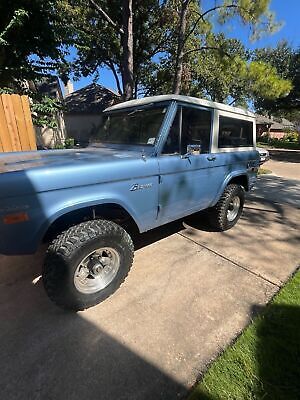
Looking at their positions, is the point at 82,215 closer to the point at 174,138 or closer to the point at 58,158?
the point at 58,158

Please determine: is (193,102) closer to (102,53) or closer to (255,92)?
(255,92)

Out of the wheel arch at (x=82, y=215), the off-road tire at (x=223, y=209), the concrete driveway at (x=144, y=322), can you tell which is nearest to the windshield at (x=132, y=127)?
the wheel arch at (x=82, y=215)

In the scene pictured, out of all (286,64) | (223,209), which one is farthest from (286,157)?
(223,209)

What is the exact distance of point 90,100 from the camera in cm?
2516

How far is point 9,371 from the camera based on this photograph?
1.92m

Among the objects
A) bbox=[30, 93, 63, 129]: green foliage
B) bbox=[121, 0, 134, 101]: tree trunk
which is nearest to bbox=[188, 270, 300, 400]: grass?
bbox=[30, 93, 63, 129]: green foliage

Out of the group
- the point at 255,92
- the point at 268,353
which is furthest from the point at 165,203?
the point at 255,92

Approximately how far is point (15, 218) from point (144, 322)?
4.78ft

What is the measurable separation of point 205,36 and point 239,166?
875cm

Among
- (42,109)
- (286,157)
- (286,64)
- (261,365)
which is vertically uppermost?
(286,64)

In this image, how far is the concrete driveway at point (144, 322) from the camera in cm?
187

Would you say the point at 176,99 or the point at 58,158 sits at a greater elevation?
the point at 176,99

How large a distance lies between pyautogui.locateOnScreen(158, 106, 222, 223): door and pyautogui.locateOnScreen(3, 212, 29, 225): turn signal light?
56.4 inches

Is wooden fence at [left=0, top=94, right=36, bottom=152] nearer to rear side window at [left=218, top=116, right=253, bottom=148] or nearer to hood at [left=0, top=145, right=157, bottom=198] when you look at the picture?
hood at [left=0, top=145, right=157, bottom=198]
